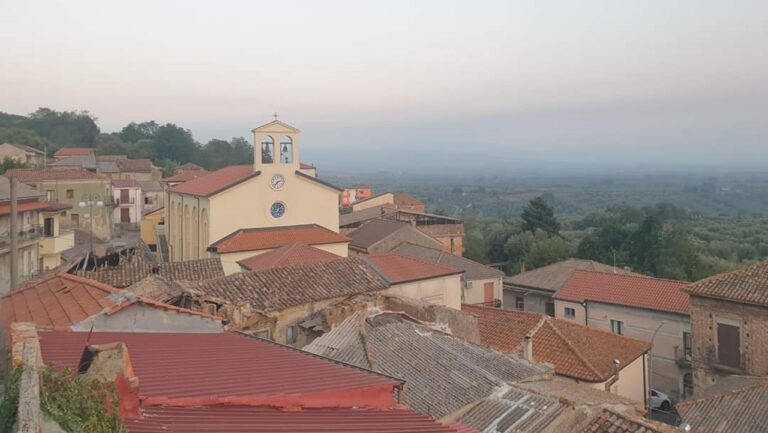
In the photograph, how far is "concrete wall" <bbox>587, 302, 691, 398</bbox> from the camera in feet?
84.6

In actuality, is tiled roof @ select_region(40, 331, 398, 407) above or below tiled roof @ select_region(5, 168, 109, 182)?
below

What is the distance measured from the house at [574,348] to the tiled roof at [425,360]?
531 cm

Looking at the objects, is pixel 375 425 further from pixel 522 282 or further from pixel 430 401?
pixel 522 282

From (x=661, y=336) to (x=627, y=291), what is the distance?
9.17ft

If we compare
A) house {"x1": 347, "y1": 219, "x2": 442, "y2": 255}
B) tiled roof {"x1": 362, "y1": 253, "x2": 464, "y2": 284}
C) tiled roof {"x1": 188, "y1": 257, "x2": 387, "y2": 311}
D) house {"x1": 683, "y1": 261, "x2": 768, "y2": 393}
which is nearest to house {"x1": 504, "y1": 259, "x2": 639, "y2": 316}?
house {"x1": 347, "y1": 219, "x2": 442, "y2": 255}

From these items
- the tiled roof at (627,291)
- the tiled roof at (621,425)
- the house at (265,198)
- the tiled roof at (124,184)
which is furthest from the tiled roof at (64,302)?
the tiled roof at (124,184)

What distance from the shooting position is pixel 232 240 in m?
28.2

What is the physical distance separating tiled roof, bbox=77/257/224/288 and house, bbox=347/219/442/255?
1932 cm

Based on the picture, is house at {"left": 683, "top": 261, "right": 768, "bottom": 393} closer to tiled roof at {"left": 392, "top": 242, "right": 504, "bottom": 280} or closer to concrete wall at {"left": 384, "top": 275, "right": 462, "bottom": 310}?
concrete wall at {"left": 384, "top": 275, "right": 462, "bottom": 310}

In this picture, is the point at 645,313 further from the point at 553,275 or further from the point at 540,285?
the point at 553,275

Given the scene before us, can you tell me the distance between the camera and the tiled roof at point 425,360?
414 inches

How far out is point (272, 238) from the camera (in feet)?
95.1

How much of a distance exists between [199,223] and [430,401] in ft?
77.7

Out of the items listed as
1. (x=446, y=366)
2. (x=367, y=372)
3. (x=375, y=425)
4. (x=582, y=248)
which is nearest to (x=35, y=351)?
(x=375, y=425)
